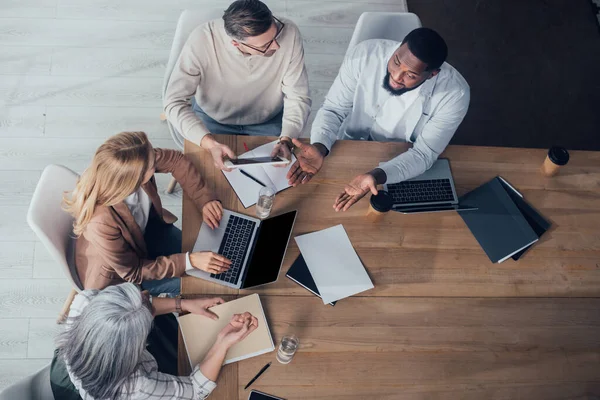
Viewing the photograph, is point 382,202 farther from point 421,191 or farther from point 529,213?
point 529,213

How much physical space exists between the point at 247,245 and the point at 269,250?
8 centimetres

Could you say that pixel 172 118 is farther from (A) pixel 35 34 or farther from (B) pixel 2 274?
(A) pixel 35 34

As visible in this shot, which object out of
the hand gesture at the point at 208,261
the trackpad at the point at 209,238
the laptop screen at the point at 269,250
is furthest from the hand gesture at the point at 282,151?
the hand gesture at the point at 208,261

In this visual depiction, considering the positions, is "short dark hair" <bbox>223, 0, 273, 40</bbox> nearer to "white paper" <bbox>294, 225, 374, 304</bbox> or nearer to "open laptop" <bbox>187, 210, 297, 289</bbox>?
"open laptop" <bbox>187, 210, 297, 289</bbox>

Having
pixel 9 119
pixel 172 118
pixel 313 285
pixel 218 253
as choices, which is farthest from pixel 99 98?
pixel 313 285

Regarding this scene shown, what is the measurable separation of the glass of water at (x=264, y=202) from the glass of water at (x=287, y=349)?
0.47m

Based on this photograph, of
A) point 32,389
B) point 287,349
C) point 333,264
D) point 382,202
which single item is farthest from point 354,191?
point 32,389

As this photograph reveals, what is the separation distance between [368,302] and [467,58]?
2.30 m

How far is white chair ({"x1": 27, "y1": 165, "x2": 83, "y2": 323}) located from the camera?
5.58 ft

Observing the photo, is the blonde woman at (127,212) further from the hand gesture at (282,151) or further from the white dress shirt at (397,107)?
the white dress shirt at (397,107)

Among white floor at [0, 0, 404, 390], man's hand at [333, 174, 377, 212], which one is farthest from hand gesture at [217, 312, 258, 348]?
white floor at [0, 0, 404, 390]

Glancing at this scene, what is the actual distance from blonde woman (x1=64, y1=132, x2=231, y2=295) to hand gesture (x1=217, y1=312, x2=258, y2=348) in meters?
0.20

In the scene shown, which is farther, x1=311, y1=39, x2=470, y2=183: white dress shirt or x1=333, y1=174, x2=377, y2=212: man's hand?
x1=311, y1=39, x2=470, y2=183: white dress shirt

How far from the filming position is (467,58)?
3479 mm
